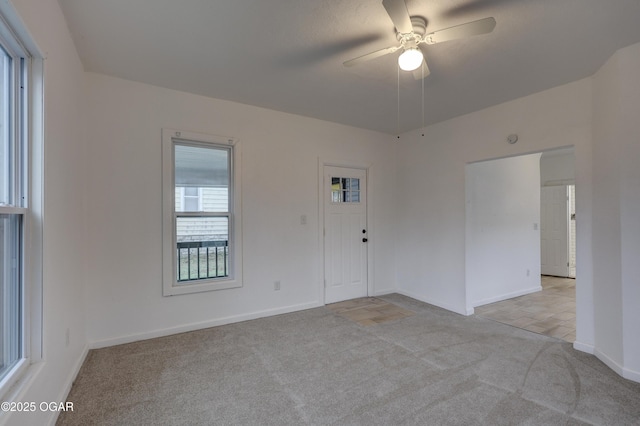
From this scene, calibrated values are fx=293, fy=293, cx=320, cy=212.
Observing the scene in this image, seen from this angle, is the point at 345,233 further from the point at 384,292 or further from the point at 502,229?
the point at 502,229

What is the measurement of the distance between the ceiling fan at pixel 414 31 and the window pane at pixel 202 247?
2.39 meters

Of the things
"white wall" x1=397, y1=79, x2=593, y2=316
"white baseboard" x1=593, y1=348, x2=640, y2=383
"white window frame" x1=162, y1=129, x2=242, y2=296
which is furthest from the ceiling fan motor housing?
"white baseboard" x1=593, y1=348, x2=640, y2=383

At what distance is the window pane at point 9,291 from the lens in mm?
1443

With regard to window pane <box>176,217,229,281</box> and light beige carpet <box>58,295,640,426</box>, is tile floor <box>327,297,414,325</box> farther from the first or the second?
window pane <box>176,217,229,281</box>

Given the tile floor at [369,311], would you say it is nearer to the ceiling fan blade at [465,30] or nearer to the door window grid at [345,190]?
the door window grid at [345,190]

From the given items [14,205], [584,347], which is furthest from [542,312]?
[14,205]

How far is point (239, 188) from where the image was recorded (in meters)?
3.60

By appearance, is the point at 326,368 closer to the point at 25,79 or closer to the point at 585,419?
the point at 585,419

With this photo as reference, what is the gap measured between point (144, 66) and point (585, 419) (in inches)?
173

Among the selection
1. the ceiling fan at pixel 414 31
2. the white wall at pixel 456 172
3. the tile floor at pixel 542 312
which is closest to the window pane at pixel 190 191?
the ceiling fan at pixel 414 31

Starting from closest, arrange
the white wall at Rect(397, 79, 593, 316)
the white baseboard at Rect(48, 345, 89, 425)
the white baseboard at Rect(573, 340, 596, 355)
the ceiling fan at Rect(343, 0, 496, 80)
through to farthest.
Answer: the ceiling fan at Rect(343, 0, 496, 80)
the white baseboard at Rect(48, 345, 89, 425)
the white baseboard at Rect(573, 340, 596, 355)
the white wall at Rect(397, 79, 593, 316)

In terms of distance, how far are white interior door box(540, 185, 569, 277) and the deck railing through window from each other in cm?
667

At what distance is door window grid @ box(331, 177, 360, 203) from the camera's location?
4.49 meters

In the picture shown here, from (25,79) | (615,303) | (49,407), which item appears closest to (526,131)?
(615,303)
